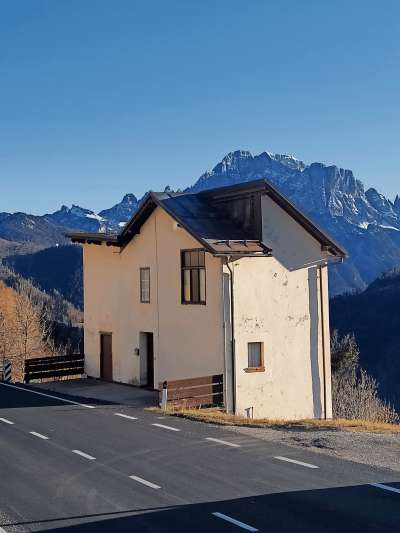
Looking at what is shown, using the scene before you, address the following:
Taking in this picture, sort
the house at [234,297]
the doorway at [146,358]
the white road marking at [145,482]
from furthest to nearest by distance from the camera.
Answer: the doorway at [146,358], the house at [234,297], the white road marking at [145,482]

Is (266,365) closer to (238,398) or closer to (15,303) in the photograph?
(238,398)

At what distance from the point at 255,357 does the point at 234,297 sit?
89.4 inches

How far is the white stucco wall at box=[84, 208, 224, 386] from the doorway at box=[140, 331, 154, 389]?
0.17 metres

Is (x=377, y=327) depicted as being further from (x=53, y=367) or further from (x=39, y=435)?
(x=39, y=435)

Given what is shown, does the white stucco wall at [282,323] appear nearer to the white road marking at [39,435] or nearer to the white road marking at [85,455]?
the white road marking at [39,435]

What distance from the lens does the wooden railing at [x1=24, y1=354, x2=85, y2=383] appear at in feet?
95.2

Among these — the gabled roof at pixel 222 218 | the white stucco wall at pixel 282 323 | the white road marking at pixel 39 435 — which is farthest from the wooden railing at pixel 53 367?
the white road marking at pixel 39 435

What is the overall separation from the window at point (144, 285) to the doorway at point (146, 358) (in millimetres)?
1311

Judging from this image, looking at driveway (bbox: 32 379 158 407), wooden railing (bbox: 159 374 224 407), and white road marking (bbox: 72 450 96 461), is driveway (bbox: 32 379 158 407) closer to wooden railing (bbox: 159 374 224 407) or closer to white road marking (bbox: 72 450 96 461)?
wooden railing (bbox: 159 374 224 407)

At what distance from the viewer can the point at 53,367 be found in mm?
29328

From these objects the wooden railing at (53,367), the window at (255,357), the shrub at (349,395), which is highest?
the window at (255,357)

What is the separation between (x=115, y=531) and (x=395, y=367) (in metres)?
147

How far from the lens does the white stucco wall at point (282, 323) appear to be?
22609 millimetres

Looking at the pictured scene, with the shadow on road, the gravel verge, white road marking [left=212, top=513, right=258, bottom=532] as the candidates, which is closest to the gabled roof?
the gravel verge
